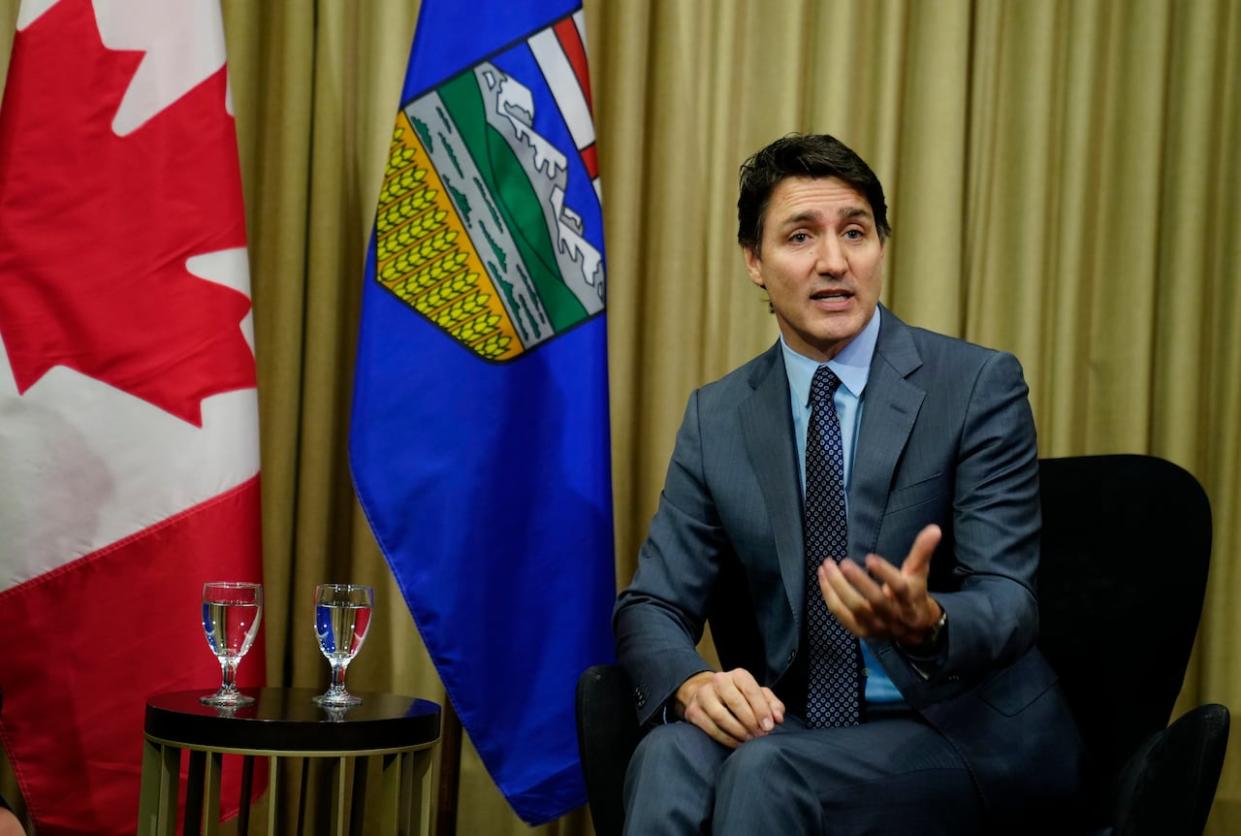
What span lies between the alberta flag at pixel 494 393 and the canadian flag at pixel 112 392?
0.29m

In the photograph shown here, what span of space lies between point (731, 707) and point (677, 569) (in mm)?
359

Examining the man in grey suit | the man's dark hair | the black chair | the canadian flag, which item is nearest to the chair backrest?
the black chair

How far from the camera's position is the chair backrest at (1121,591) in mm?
2062

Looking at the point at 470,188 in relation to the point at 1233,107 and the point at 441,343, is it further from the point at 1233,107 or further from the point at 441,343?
the point at 1233,107

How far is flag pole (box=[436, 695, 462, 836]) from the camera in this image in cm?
276

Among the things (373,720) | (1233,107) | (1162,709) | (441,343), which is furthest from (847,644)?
(1233,107)

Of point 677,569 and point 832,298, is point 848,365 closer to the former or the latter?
point 832,298

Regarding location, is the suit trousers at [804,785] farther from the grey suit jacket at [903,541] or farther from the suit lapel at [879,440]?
the suit lapel at [879,440]

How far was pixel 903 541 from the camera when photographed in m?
1.99

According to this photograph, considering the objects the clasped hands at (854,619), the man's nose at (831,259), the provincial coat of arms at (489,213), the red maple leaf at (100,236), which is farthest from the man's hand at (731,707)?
the red maple leaf at (100,236)

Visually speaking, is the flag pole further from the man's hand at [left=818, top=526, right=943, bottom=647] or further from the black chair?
the man's hand at [left=818, top=526, right=943, bottom=647]

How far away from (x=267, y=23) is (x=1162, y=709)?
2.34 meters

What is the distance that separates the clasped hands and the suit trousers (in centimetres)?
3

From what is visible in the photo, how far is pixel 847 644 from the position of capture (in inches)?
78.0
